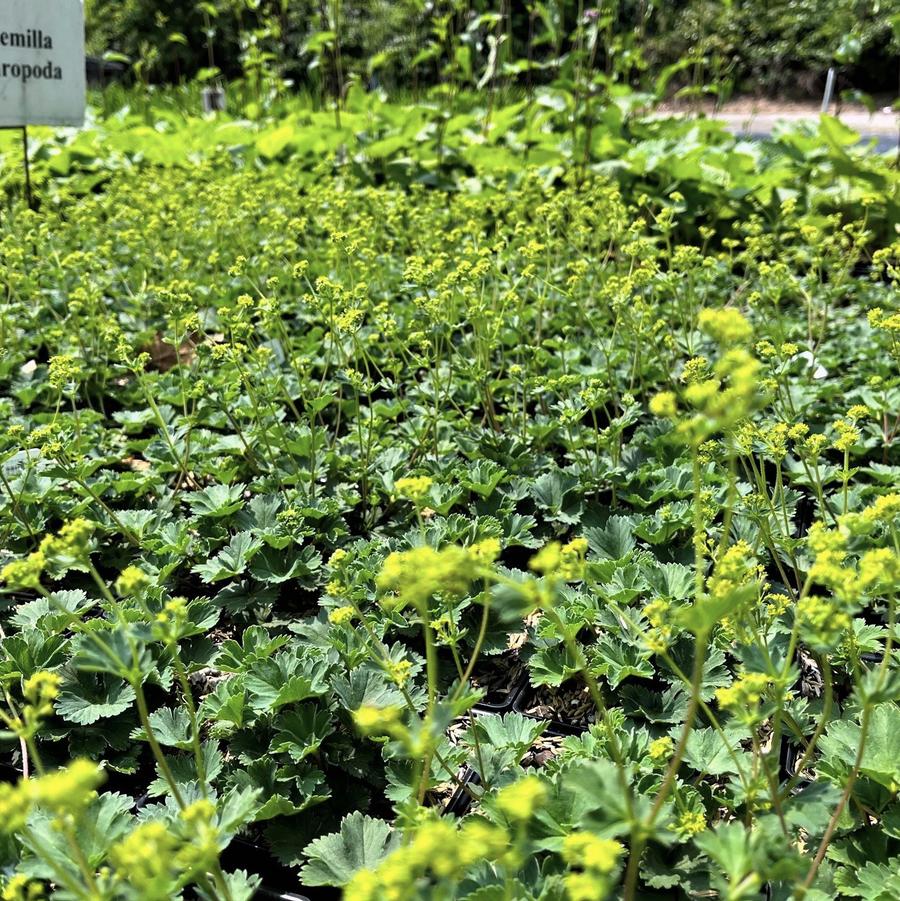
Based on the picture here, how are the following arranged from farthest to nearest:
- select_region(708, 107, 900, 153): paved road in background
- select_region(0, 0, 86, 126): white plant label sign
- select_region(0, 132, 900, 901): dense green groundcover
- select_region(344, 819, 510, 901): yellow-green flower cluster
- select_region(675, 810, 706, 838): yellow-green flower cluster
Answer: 1. select_region(708, 107, 900, 153): paved road in background
2. select_region(0, 0, 86, 126): white plant label sign
3. select_region(675, 810, 706, 838): yellow-green flower cluster
4. select_region(0, 132, 900, 901): dense green groundcover
5. select_region(344, 819, 510, 901): yellow-green flower cluster

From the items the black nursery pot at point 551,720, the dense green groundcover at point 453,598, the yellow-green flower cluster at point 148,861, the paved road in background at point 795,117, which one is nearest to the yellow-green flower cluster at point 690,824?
the dense green groundcover at point 453,598

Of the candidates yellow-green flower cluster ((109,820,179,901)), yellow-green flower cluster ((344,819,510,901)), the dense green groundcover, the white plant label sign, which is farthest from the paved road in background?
yellow-green flower cluster ((109,820,179,901))

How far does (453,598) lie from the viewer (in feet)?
6.31

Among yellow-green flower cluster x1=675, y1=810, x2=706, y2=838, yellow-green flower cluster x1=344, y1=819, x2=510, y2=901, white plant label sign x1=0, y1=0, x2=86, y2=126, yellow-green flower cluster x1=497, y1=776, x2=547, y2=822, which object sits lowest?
yellow-green flower cluster x1=675, y1=810, x2=706, y2=838

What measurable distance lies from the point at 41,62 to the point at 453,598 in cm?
411

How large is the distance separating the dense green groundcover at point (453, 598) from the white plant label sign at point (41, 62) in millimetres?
1052

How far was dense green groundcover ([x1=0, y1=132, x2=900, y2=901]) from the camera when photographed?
1229mm

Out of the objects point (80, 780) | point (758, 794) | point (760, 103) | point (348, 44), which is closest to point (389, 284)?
point (758, 794)

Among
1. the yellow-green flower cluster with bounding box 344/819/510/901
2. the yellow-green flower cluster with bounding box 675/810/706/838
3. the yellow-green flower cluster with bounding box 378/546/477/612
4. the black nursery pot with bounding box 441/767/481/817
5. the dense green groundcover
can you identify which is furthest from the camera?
the black nursery pot with bounding box 441/767/481/817

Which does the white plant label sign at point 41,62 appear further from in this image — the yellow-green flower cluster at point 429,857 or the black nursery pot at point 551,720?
the yellow-green flower cluster at point 429,857

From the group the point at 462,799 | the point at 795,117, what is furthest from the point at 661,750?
the point at 795,117

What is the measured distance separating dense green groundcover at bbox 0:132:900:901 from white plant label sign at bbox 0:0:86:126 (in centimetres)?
105

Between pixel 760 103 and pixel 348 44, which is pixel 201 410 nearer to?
pixel 348 44

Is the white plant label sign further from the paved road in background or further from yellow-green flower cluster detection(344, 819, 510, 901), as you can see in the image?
the paved road in background
